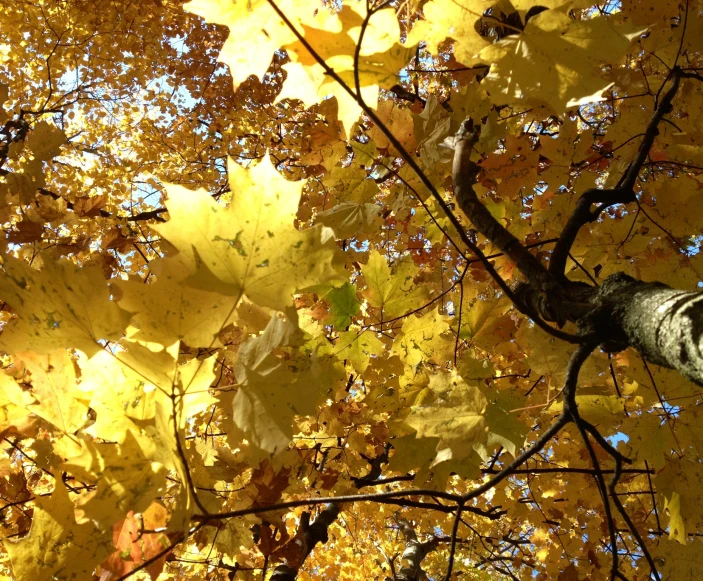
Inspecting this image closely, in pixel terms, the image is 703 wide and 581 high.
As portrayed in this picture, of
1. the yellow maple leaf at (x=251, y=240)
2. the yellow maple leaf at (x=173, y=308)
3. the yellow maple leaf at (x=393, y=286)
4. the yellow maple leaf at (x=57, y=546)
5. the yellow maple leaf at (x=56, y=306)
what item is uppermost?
the yellow maple leaf at (x=393, y=286)

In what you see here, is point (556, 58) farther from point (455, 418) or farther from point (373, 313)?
point (373, 313)

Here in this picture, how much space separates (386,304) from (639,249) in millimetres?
971

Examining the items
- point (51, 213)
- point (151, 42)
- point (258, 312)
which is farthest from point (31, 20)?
point (258, 312)

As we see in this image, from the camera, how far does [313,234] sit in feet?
2.69

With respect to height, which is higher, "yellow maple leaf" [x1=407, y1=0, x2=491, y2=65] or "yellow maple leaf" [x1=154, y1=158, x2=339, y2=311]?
"yellow maple leaf" [x1=407, y1=0, x2=491, y2=65]

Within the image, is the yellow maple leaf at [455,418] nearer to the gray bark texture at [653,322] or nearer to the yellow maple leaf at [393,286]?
the gray bark texture at [653,322]

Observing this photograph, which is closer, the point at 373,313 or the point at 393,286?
the point at 393,286

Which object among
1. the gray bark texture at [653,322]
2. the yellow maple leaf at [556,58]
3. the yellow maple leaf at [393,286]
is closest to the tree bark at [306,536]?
the yellow maple leaf at [393,286]

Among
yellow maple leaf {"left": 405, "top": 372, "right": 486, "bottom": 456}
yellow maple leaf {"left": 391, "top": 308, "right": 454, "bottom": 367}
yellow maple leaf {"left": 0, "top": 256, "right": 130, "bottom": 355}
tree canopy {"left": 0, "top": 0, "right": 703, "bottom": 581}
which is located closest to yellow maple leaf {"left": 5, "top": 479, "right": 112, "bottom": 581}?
tree canopy {"left": 0, "top": 0, "right": 703, "bottom": 581}

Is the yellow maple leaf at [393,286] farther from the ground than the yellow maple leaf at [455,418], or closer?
farther from the ground

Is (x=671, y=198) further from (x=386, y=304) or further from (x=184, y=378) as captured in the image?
(x=184, y=378)

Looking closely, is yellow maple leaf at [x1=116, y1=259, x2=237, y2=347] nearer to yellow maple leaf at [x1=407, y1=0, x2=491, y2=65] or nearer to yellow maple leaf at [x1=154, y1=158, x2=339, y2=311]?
yellow maple leaf at [x1=154, y1=158, x2=339, y2=311]

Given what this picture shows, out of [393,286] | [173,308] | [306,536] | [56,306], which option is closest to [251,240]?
[173,308]

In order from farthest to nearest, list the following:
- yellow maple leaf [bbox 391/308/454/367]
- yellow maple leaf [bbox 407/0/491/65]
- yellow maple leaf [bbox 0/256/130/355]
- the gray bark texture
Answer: yellow maple leaf [bbox 391/308/454/367] < yellow maple leaf [bbox 407/0/491/65] < yellow maple leaf [bbox 0/256/130/355] < the gray bark texture
